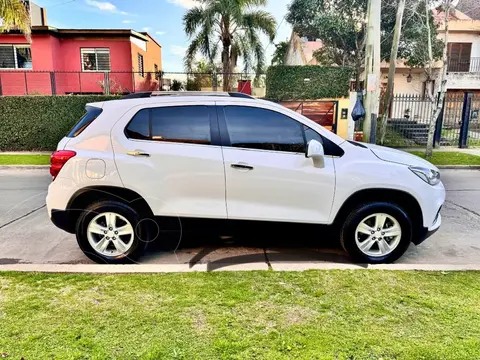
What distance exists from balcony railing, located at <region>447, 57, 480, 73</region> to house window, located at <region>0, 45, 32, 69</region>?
88.9 feet

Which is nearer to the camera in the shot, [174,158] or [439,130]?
[174,158]

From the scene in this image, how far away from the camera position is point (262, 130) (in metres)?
4.12

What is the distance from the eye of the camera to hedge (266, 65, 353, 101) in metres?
14.8

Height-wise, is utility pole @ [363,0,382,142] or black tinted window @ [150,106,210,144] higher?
utility pole @ [363,0,382,142]

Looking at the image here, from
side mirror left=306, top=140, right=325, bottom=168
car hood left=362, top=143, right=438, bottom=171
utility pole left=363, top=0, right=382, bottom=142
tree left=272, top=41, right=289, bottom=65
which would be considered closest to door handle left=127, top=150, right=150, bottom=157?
side mirror left=306, top=140, right=325, bottom=168

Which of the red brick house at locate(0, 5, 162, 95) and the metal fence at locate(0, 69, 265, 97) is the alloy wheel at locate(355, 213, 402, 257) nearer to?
the metal fence at locate(0, 69, 265, 97)

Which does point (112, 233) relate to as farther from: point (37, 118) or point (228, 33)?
point (228, 33)

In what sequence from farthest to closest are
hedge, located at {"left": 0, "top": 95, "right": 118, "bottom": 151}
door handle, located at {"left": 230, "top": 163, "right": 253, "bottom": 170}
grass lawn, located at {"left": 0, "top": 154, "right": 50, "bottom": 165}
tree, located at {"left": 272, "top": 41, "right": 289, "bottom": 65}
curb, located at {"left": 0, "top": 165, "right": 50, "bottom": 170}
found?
1. tree, located at {"left": 272, "top": 41, "right": 289, "bottom": 65}
2. hedge, located at {"left": 0, "top": 95, "right": 118, "bottom": 151}
3. grass lawn, located at {"left": 0, "top": 154, "right": 50, "bottom": 165}
4. curb, located at {"left": 0, "top": 165, "right": 50, "bottom": 170}
5. door handle, located at {"left": 230, "top": 163, "right": 253, "bottom": 170}

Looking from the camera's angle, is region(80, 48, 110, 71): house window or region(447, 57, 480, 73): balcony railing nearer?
region(80, 48, 110, 71): house window

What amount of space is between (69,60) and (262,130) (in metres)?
18.9

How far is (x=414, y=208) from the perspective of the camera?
416 centimetres

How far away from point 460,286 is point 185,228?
2793 mm

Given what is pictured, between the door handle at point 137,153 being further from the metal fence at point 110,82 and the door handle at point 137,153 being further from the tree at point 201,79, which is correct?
the tree at point 201,79

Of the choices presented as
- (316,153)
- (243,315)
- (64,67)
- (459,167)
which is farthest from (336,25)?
(243,315)
